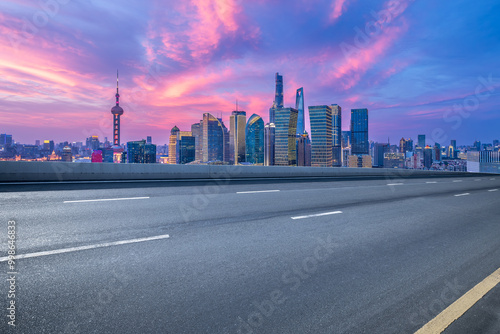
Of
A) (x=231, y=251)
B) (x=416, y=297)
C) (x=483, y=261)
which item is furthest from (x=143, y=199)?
(x=483, y=261)

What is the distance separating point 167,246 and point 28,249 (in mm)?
1902

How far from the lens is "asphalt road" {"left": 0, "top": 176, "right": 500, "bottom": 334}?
2428 mm

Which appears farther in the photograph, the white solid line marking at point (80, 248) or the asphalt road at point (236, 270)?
the white solid line marking at point (80, 248)

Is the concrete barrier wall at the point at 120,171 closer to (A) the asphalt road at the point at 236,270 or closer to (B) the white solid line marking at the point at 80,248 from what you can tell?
(A) the asphalt road at the point at 236,270

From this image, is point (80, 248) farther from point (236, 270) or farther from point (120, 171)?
point (120, 171)
